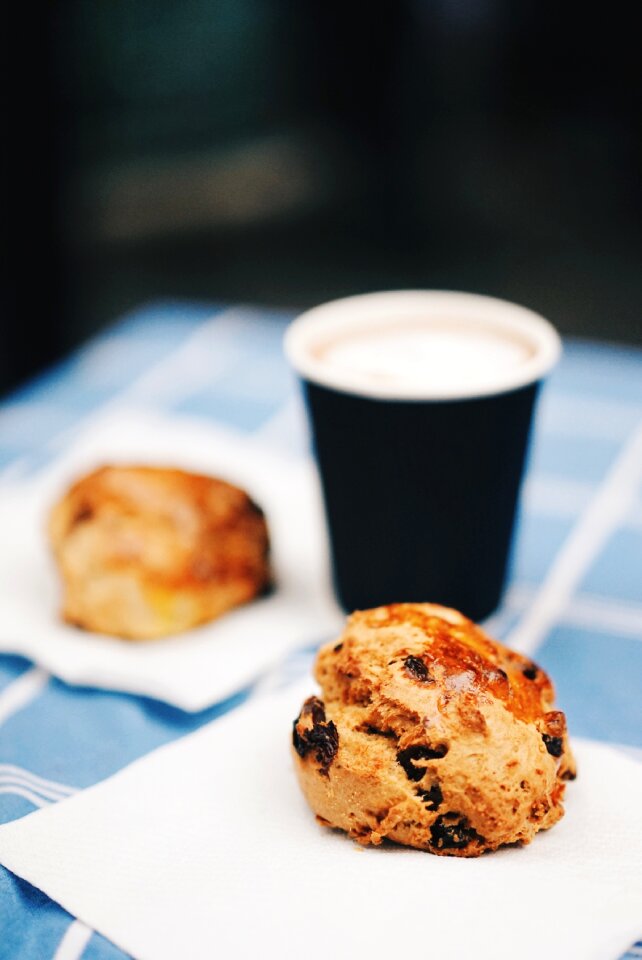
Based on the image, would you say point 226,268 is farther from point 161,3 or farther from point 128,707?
point 128,707

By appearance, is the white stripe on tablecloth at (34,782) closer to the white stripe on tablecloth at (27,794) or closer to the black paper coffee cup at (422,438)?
the white stripe on tablecloth at (27,794)

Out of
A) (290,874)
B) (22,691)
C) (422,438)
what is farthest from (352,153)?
(290,874)

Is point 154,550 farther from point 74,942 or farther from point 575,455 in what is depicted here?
point 575,455

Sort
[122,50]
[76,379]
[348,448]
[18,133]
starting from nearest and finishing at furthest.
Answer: [348,448]
[76,379]
[18,133]
[122,50]

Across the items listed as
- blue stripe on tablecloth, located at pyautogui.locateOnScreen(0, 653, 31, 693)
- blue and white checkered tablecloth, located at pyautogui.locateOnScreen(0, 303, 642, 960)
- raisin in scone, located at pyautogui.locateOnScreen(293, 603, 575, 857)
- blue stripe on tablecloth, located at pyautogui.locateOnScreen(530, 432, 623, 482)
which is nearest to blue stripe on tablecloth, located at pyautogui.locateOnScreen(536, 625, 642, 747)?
blue and white checkered tablecloth, located at pyautogui.locateOnScreen(0, 303, 642, 960)

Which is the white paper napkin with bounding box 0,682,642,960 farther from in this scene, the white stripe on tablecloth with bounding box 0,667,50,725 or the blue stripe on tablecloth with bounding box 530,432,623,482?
the blue stripe on tablecloth with bounding box 530,432,623,482

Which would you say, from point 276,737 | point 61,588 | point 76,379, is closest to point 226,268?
point 76,379
